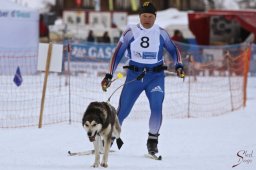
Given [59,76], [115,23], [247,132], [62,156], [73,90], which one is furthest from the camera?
[115,23]

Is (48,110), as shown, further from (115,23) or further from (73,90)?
(115,23)

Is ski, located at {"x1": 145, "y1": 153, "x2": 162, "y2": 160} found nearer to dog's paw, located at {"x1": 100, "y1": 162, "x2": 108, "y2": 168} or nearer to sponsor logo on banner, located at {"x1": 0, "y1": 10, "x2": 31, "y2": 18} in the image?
dog's paw, located at {"x1": 100, "y1": 162, "x2": 108, "y2": 168}

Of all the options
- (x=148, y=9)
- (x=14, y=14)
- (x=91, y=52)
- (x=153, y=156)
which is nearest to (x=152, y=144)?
(x=153, y=156)

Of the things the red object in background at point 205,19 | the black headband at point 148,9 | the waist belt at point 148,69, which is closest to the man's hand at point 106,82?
the waist belt at point 148,69

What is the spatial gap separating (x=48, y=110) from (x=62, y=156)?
5570 millimetres

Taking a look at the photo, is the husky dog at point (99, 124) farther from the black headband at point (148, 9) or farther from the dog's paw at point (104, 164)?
the black headband at point (148, 9)

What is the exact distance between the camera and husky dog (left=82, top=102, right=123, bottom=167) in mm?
6746

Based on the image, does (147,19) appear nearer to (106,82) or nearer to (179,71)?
(179,71)

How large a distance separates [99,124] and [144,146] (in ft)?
7.49

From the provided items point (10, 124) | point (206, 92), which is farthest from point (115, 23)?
point (10, 124)

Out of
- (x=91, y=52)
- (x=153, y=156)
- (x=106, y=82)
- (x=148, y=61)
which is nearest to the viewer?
(x=153, y=156)

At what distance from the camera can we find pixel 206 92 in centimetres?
1781

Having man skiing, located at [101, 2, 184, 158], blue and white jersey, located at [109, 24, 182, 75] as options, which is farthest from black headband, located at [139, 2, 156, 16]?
blue and white jersey, located at [109, 24, 182, 75]

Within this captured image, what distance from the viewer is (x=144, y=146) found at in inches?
356
